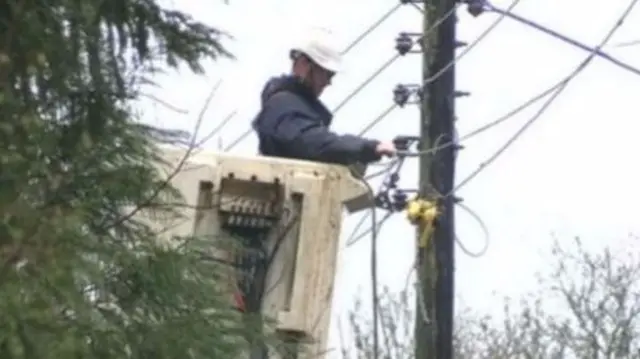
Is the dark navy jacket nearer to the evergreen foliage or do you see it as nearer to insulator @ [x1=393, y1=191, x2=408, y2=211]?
→ the evergreen foliage

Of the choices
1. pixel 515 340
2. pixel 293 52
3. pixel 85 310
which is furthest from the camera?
pixel 515 340

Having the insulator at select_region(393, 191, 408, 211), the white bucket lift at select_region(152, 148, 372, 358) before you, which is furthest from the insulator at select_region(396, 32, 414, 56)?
the white bucket lift at select_region(152, 148, 372, 358)

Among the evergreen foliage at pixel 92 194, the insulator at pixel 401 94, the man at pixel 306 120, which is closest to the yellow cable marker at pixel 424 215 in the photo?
the insulator at pixel 401 94

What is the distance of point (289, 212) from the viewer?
7.16 m

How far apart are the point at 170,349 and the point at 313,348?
1.66 m

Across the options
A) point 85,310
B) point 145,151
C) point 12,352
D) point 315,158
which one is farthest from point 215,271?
point 315,158

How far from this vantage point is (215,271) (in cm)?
594

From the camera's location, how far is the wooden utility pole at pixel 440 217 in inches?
542

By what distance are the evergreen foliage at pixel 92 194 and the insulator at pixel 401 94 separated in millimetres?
8694

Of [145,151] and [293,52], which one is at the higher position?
[293,52]

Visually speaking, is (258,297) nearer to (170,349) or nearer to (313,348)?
(313,348)

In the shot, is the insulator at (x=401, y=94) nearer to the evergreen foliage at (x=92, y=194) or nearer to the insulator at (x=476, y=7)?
the insulator at (x=476, y=7)

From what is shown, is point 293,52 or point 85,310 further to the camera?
point 293,52

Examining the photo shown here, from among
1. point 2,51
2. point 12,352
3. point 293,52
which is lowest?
point 12,352
